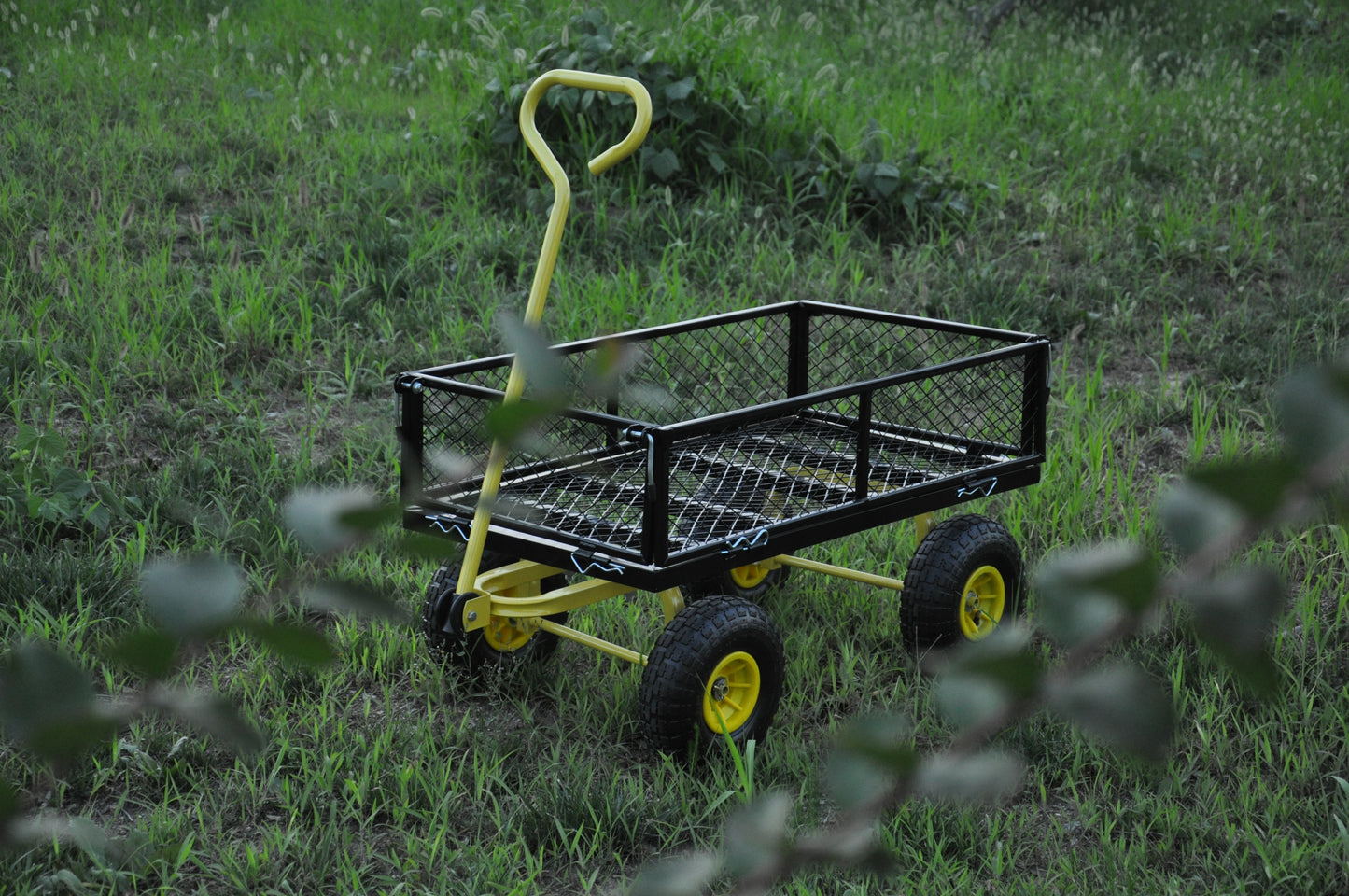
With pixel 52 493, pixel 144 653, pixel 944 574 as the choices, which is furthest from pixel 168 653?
pixel 52 493

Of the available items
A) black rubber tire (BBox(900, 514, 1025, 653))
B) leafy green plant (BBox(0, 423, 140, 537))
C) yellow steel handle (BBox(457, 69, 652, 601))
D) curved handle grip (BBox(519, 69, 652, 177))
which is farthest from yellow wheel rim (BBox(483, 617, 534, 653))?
leafy green plant (BBox(0, 423, 140, 537))

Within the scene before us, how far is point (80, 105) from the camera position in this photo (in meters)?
6.33

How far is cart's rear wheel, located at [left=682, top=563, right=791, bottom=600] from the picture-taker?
362 cm

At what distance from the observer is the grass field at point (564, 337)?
8.64 feet

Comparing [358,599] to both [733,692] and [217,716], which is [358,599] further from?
[733,692]

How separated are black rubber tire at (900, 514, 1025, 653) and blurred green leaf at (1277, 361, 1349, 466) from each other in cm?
286

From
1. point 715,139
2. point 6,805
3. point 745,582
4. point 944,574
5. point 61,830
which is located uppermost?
point 6,805

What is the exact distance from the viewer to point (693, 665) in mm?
2717

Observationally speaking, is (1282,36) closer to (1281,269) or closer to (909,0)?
(909,0)

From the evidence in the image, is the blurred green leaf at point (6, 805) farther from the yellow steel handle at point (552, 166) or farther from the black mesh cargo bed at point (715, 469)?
the yellow steel handle at point (552, 166)

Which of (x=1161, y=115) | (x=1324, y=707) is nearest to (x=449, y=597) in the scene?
(x=1324, y=707)

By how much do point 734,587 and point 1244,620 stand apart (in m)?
3.24

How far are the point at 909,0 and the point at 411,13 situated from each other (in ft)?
11.9

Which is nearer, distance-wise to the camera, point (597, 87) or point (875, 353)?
point (597, 87)
